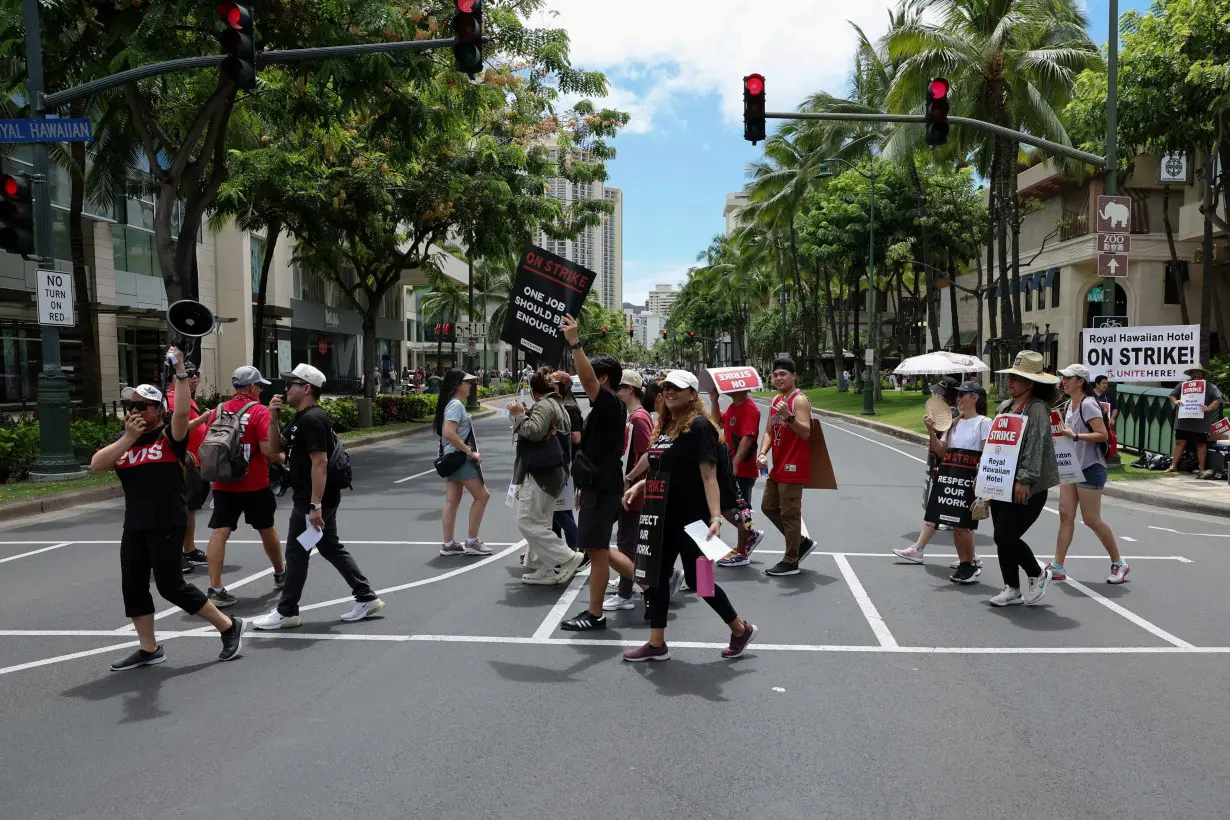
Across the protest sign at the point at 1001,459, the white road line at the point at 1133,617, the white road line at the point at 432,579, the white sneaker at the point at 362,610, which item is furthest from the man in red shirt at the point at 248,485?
the white road line at the point at 1133,617

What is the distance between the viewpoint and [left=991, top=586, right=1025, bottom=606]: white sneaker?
23.0ft

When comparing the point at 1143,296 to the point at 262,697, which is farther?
the point at 1143,296

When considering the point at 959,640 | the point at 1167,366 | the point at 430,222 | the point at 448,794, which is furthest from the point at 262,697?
the point at 430,222

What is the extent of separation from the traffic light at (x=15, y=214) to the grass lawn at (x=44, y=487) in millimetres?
3088

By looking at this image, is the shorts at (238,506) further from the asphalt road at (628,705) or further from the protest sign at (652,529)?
the protest sign at (652,529)

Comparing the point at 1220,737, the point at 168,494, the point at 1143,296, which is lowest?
the point at 1220,737

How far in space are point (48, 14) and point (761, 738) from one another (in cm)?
1514

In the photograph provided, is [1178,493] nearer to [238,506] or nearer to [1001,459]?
[1001,459]

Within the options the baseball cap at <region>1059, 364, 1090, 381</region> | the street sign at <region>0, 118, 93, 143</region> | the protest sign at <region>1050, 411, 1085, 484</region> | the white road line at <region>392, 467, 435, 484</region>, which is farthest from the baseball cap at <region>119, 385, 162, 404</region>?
the white road line at <region>392, 467, 435, 484</region>

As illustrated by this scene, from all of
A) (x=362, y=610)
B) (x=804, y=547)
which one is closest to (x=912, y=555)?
(x=804, y=547)

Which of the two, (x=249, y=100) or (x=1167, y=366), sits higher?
(x=249, y=100)

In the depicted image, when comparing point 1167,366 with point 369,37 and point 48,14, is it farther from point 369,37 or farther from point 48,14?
point 48,14

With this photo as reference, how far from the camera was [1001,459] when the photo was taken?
6.82 m

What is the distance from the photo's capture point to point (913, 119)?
45.8ft
